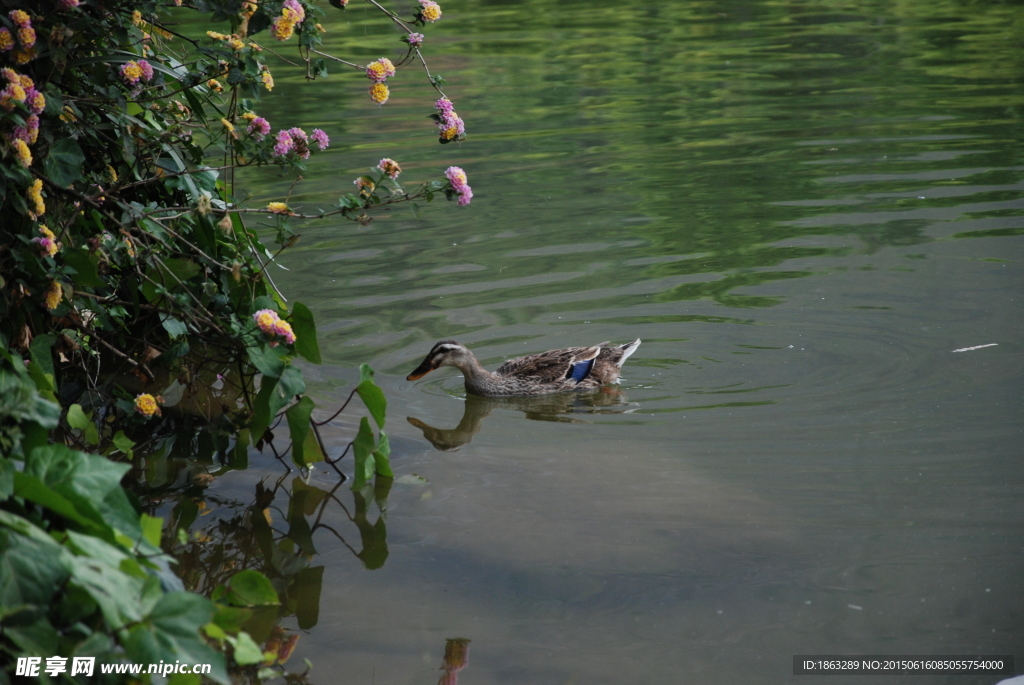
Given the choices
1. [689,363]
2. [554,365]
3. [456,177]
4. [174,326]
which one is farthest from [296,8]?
[689,363]

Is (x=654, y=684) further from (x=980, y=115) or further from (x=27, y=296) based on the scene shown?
(x=980, y=115)

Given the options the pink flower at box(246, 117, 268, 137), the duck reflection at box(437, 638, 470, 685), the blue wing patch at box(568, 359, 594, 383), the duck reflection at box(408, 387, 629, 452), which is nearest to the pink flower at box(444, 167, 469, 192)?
the pink flower at box(246, 117, 268, 137)

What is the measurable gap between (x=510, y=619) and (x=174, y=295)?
7.31 ft

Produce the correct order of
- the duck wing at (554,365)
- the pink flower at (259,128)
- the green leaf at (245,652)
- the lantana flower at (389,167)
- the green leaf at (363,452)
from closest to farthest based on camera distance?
the green leaf at (245,652) → the lantana flower at (389,167) → the pink flower at (259,128) → the green leaf at (363,452) → the duck wing at (554,365)

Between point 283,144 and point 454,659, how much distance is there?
8.29 feet

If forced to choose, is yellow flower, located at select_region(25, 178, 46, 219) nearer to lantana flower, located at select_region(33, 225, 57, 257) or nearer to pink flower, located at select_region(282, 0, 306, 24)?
lantana flower, located at select_region(33, 225, 57, 257)

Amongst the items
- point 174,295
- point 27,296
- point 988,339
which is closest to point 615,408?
point 988,339

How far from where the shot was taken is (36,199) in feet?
15.6

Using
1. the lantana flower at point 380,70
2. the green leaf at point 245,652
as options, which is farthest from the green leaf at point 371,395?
the green leaf at point 245,652

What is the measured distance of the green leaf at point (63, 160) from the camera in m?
4.92

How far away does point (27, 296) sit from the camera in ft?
16.8

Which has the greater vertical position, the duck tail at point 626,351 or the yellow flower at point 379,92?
the yellow flower at point 379,92

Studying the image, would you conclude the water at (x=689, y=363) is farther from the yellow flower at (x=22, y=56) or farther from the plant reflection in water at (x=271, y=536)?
the yellow flower at (x=22, y=56)

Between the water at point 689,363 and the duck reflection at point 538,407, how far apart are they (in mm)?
33
